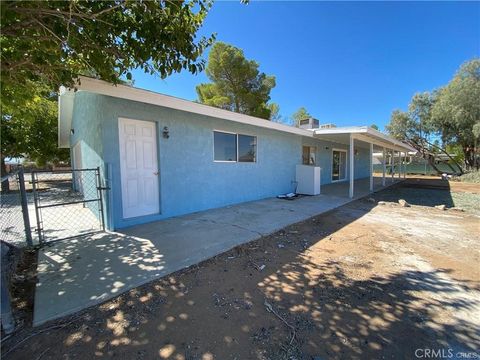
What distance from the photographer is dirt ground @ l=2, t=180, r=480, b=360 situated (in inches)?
71.1

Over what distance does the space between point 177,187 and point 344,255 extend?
400 cm

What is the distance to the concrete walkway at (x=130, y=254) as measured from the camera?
8.19 feet

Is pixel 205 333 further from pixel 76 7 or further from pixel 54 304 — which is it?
pixel 76 7

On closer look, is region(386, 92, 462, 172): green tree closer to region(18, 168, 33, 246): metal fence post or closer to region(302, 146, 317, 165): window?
region(302, 146, 317, 165): window

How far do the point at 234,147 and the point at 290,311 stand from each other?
222 inches

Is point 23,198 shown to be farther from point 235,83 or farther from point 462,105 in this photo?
point 462,105

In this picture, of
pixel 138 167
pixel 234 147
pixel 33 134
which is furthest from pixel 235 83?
pixel 138 167

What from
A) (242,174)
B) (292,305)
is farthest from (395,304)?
(242,174)

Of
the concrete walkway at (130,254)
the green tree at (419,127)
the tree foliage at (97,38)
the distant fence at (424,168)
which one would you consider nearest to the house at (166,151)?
the concrete walkway at (130,254)

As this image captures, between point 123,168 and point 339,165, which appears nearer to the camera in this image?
point 123,168

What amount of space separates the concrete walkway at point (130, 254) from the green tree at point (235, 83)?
12691mm

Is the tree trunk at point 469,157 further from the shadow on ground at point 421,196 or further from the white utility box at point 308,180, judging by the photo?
the white utility box at point 308,180

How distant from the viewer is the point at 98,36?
9.21 ft

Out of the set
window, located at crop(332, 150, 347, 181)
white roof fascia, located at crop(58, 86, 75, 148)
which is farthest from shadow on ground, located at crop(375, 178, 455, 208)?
white roof fascia, located at crop(58, 86, 75, 148)
